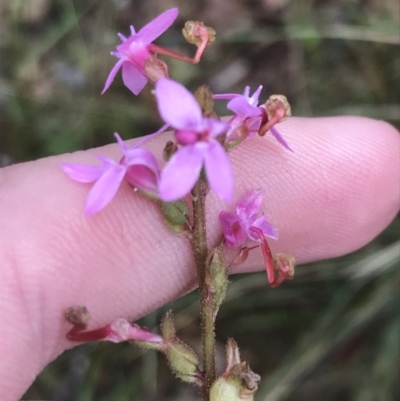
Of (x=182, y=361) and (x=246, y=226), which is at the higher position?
(x=246, y=226)

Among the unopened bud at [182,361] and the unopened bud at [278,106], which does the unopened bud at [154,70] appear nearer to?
the unopened bud at [278,106]

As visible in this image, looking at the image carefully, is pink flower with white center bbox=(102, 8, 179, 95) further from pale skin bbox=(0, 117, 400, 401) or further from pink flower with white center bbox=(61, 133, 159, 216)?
pale skin bbox=(0, 117, 400, 401)

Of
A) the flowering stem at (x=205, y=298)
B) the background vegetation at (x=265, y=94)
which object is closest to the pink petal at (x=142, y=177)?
the flowering stem at (x=205, y=298)

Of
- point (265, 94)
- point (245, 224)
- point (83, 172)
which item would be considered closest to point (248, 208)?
point (245, 224)

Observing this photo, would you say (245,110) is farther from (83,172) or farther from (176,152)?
(83,172)

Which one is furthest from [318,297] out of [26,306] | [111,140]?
[26,306]

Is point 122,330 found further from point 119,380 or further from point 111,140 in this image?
point 111,140
